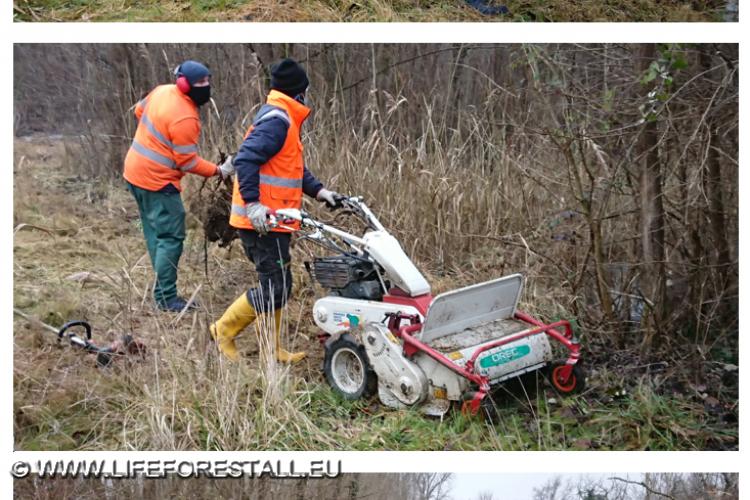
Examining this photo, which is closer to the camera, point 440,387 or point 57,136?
point 440,387

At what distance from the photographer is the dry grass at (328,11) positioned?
668 centimetres

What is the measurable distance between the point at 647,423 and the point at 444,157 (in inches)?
135

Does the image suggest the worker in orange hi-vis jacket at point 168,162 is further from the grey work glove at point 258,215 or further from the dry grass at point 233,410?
the grey work glove at point 258,215

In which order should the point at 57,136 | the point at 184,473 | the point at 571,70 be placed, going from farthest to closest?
the point at 57,136 → the point at 571,70 → the point at 184,473

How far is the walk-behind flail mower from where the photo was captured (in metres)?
4.97

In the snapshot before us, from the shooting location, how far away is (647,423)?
4.96 meters

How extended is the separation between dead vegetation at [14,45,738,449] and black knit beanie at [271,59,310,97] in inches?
60.9

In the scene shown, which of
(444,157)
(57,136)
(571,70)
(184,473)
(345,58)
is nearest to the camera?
(184,473)

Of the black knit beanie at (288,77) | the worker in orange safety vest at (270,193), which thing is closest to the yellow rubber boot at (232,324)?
the worker in orange safety vest at (270,193)

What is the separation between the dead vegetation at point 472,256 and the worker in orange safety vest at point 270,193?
315mm

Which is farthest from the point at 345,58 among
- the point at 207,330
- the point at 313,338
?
the point at 207,330

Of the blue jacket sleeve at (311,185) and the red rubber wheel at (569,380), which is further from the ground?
the blue jacket sleeve at (311,185)

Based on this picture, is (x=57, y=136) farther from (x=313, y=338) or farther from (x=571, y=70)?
(x=571, y=70)

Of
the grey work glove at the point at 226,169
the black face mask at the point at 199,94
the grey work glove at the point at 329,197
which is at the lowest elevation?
the grey work glove at the point at 329,197
